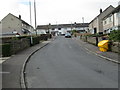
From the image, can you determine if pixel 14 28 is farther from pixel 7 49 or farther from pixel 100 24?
pixel 7 49

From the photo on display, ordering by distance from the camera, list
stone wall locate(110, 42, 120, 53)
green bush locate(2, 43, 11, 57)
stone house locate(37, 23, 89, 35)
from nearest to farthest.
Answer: stone wall locate(110, 42, 120, 53) → green bush locate(2, 43, 11, 57) → stone house locate(37, 23, 89, 35)

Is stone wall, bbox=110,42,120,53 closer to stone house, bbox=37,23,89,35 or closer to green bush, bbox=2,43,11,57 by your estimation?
green bush, bbox=2,43,11,57

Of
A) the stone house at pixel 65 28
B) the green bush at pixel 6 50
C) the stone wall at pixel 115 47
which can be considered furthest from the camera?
Answer: the stone house at pixel 65 28

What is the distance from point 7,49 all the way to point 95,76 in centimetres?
1121

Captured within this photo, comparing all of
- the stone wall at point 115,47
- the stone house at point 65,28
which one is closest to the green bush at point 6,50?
the stone wall at point 115,47

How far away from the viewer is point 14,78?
28.5ft

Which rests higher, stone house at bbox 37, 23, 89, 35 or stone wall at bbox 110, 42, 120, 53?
stone house at bbox 37, 23, 89, 35

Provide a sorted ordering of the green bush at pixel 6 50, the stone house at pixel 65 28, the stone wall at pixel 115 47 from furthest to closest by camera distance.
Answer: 1. the stone house at pixel 65 28
2. the green bush at pixel 6 50
3. the stone wall at pixel 115 47

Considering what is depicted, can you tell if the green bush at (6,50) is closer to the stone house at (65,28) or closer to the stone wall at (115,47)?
the stone wall at (115,47)

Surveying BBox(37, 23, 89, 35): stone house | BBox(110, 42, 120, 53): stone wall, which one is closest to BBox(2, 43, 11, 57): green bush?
BBox(110, 42, 120, 53): stone wall

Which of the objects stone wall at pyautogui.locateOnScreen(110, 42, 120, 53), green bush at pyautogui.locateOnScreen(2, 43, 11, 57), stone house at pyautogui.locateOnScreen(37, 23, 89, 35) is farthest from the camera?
stone house at pyautogui.locateOnScreen(37, 23, 89, 35)

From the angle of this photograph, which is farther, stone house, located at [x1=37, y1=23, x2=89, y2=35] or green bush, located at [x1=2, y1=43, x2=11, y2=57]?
stone house, located at [x1=37, y1=23, x2=89, y2=35]

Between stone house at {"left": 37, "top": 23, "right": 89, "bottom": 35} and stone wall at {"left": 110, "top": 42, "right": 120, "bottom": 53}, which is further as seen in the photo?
stone house at {"left": 37, "top": 23, "right": 89, "bottom": 35}

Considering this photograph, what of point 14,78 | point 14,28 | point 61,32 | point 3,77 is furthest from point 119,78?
point 61,32
